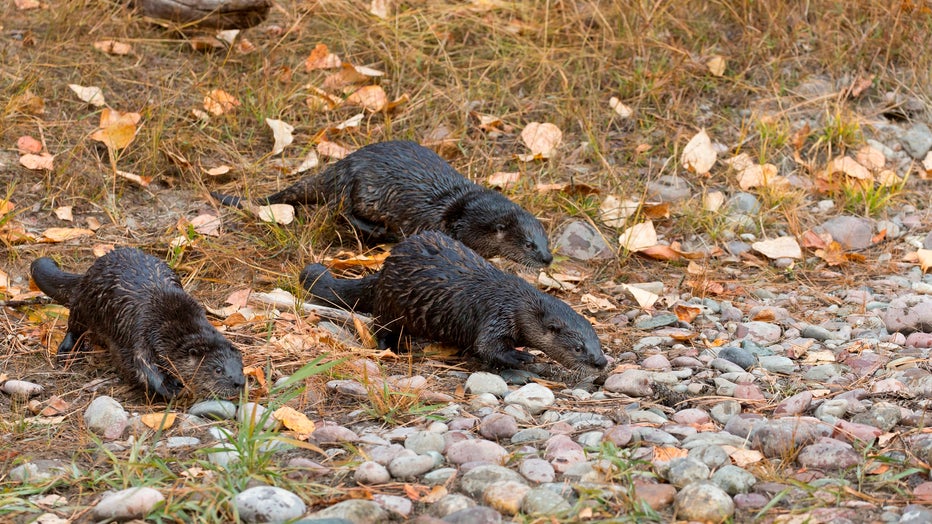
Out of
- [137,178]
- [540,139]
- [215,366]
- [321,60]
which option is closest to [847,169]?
[540,139]

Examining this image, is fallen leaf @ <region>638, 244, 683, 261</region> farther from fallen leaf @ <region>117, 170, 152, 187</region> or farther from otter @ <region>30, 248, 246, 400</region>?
fallen leaf @ <region>117, 170, 152, 187</region>

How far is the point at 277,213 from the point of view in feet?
18.3

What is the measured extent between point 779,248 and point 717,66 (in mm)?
1765

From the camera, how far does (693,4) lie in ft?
24.4

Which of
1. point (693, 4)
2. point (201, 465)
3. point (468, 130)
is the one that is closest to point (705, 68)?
point (693, 4)

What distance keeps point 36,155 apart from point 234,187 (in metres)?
1.04

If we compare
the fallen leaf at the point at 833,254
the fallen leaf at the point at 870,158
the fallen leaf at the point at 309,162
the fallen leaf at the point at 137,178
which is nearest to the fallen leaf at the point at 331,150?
the fallen leaf at the point at 309,162

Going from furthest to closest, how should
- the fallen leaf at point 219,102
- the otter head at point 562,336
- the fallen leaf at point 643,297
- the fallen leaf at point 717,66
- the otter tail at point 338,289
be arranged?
the fallen leaf at point 717,66 < the fallen leaf at point 219,102 < the fallen leaf at point 643,297 < the otter tail at point 338,289 < the otter head at point 562,336

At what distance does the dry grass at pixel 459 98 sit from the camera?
566 cm

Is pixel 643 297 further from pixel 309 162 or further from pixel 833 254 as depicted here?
pixel 309 162

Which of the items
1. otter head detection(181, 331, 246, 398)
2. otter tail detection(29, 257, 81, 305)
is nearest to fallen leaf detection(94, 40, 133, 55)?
otter tail detection(29, 257, 81, 305)

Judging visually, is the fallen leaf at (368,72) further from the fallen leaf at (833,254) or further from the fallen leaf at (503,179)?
the fallen leaf at (833,254)

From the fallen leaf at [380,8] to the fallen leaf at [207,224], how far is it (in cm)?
213

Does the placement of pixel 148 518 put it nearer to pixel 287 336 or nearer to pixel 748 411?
pixel 287 336
